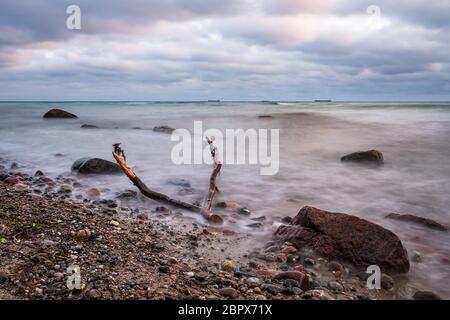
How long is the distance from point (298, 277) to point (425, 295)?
1363 mm

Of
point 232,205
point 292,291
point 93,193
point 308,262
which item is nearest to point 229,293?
point 292,291

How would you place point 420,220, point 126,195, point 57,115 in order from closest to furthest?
point 420,220 < point 126,195 < point 57,115

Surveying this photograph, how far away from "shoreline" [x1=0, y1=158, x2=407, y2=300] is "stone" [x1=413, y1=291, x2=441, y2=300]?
0.66 feet

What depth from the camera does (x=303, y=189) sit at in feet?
27.4

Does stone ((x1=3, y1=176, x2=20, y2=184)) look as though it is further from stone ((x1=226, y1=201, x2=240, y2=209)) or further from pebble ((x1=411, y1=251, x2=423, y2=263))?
pebble ((x1=411, y1=251, x2=423, y2=263))

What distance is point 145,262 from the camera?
12.5 feet

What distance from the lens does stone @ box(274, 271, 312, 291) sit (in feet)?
12.0

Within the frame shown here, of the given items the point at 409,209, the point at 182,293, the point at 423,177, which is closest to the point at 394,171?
the point at 423,177

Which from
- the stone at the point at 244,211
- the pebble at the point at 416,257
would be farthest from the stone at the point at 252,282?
the stone at the point at 244,211

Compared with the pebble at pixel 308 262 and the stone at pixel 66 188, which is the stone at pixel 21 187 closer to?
the stone at pixel 66 188

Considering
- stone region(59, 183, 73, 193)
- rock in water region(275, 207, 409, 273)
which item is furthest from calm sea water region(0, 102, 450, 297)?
stone region(59, 183, 73, 193)

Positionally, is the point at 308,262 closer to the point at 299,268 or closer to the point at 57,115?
the point at 299,268

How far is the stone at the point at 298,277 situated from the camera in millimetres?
3645
